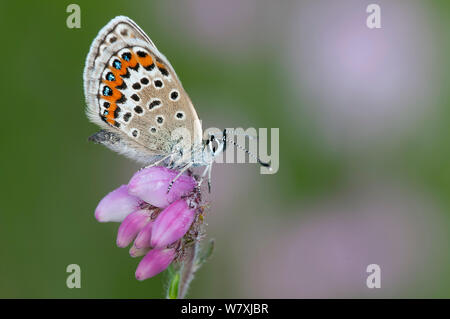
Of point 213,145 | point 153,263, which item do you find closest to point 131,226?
point 153,263

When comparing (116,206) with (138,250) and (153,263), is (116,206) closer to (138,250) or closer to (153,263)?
(138,250)

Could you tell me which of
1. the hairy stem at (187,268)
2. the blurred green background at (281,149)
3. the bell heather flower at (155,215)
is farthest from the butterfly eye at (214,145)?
the blurred green background at (281,149)

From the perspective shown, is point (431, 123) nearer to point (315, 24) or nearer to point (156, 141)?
point (315, 24)

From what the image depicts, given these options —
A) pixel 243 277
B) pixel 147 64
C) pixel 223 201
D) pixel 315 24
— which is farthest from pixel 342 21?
pixel 147 64

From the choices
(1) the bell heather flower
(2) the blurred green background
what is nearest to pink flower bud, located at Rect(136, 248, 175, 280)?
(1) the bell heather flower

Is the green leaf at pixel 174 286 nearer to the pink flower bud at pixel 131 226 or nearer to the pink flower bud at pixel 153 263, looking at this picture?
the pink flower bud at pixel 153 263

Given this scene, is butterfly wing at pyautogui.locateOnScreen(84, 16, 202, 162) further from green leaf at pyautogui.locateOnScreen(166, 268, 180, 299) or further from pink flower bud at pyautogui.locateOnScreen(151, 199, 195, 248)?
green leaf at pyautogui.locateOnScreen(166, 268, 180, 299)
